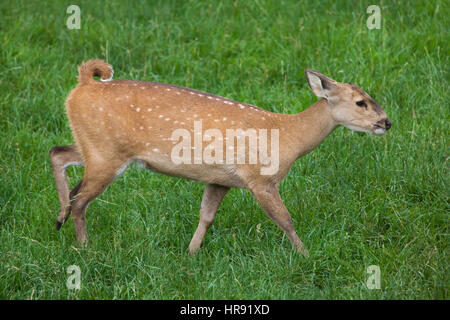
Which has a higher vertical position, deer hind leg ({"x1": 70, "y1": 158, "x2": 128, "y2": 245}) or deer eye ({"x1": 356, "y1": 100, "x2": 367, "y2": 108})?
deer eye ({"x1": 356, "y1": 100, "x2": 367, "y2": 108})

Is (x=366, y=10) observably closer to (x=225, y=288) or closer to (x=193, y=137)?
(x=193, y=137)

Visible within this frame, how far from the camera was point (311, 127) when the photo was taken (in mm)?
6129

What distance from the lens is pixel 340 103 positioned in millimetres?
6109

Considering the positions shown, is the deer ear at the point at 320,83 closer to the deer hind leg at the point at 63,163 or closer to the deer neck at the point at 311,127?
the deer neck at the point at 311,127

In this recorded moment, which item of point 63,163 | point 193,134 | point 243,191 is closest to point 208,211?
point 243,191

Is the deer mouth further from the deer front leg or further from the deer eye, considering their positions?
the deer front leg

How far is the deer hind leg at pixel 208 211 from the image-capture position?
6.26 m

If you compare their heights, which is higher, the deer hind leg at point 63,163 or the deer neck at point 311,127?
the deer neck at point 311,127

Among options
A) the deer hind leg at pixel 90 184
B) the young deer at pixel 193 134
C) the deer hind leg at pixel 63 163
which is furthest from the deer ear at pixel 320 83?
the deer hind leg at pixel 63 163

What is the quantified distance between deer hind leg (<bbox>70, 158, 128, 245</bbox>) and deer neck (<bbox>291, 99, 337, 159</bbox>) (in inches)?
56.3

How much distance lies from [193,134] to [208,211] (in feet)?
2.43

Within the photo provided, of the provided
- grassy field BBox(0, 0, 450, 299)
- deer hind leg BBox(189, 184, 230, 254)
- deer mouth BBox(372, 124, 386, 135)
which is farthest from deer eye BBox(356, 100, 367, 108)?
deer hind leg BBox(189, 184, 230, 254)

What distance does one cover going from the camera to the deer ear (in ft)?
19.8

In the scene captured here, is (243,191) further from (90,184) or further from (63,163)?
(63,163)
